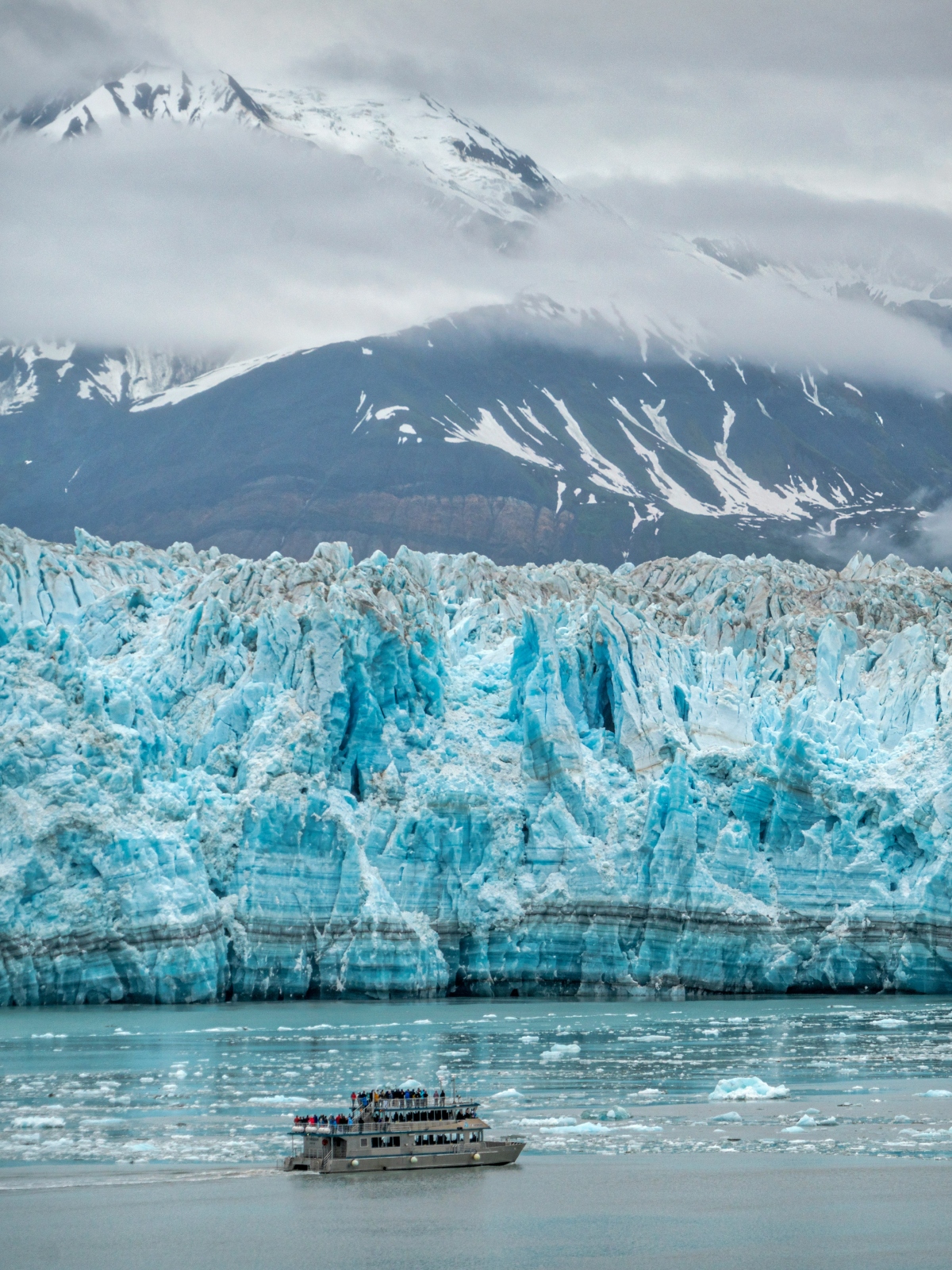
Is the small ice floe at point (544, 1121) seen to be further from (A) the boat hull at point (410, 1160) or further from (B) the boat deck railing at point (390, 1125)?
(B) the boat deck railing at point (390, 1125)

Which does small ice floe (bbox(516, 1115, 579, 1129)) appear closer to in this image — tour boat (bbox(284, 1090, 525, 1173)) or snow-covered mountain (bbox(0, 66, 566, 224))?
tour boat (bbox(284, 1090, 525, 1173))

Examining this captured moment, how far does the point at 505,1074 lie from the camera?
91.9ft

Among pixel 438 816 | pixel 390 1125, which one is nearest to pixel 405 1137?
pixel 390 1125

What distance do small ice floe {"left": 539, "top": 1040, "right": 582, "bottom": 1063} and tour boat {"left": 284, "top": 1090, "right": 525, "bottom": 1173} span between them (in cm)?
698

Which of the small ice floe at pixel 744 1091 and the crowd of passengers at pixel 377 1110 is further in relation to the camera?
the small ice floe at pixel 744 1091

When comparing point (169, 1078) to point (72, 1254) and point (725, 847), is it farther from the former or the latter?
point (725, 847)

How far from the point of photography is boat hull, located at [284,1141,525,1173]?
72.0 ft

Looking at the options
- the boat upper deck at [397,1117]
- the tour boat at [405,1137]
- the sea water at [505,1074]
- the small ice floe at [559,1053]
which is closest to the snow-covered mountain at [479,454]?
the sea water at [505,1074]

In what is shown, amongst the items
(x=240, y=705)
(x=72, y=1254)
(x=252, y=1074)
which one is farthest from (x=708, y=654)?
(x=72, y=1254)

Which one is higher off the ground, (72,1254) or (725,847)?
(725,847)

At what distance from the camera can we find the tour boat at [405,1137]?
22.3m

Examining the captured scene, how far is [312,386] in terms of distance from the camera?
4936 inches

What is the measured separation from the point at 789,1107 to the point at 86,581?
33986mm

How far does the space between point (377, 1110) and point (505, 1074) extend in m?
→ 5.60
